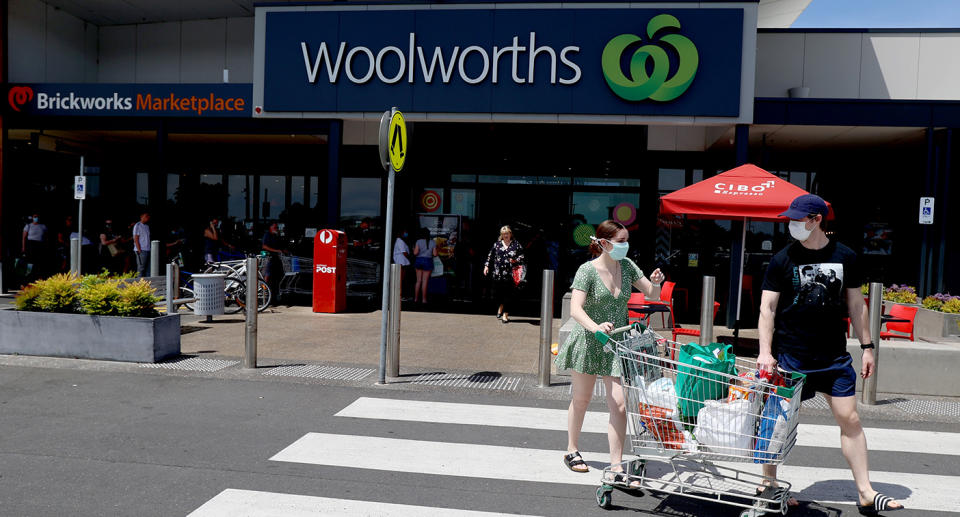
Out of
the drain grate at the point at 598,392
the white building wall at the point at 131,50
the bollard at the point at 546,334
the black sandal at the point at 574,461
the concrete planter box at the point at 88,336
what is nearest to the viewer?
the black sandal at the point at 574,461

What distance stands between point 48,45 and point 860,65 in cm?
1874

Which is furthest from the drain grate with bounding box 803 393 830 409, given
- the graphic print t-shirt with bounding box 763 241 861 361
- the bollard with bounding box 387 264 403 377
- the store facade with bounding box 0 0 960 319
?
the store facade with bounding box 0 0 960 319

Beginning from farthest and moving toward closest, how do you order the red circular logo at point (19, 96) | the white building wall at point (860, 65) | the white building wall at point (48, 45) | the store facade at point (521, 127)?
1. the white building wall at point (48, 45)
2. the red circular logo at point (19, 96)
3. the white building wall at point (860, 65)
4. the store facade at point (521, 127)

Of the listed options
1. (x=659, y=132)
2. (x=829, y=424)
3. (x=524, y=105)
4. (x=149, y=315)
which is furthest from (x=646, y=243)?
(x=149, y=315)

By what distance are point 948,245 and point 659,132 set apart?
243 inches

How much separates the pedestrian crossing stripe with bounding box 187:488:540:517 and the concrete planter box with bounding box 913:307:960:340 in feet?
31.5

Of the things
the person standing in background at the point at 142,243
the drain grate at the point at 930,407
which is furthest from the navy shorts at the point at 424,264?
the drain grate at the point at 930,407

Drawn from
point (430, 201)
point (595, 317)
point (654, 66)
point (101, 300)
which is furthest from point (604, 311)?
point (430, 201)

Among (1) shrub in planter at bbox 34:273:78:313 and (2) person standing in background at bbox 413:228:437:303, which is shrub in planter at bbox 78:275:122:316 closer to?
(1) shrub in planter at bbox 34:273:78:313

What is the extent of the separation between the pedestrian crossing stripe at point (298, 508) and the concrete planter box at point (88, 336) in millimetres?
4437

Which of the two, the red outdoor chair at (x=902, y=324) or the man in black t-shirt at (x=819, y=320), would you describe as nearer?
the man in black t-shirt at (x=819, y=320)

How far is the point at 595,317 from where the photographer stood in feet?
15.3

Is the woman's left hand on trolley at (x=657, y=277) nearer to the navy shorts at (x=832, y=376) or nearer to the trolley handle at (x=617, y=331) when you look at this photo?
the trolley handle at (x=617, y=331)

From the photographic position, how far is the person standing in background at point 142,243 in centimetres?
1502
